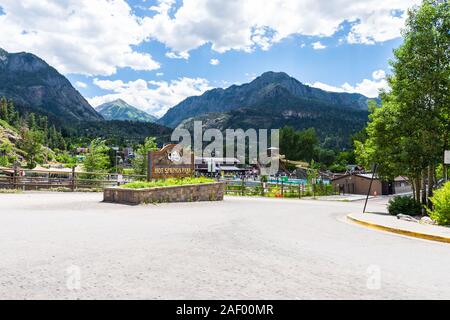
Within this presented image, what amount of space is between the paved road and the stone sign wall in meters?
11.9

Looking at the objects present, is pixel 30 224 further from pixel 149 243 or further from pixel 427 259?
pixel 427 259

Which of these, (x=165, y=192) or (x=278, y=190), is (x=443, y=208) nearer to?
(x=165, y=192)

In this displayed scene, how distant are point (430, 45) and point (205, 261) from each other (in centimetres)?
2085

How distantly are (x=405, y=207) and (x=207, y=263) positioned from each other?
1757cm

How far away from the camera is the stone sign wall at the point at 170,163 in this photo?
2194cm

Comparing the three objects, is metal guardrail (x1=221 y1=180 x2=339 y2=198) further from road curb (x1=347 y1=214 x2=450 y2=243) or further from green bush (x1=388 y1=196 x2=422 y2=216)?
road curb (x1=347 y1=214 x2=450 y2=243)

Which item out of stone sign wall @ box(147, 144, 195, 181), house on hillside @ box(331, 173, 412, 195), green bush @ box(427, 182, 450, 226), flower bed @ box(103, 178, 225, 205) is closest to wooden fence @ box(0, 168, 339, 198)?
stone sign wall @ box(147, 144, 195, 181)

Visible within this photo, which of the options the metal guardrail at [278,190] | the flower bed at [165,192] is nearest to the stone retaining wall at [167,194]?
the flower bed at [165,192]

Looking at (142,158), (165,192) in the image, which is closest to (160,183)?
(165,192)

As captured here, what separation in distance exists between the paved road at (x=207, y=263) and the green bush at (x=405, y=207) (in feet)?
36.9

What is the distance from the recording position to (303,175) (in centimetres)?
9825

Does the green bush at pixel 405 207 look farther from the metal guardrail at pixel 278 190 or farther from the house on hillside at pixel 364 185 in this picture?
the house on hillside at pixel 364 185

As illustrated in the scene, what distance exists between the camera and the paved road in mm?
4504
